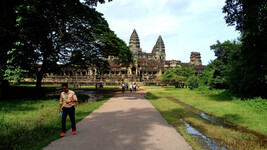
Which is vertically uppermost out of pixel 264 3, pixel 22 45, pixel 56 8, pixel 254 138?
pixel 56 8

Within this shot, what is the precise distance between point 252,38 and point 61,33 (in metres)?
15.8

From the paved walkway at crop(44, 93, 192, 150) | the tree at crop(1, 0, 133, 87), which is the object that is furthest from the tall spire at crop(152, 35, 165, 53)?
the paved walkway at crop(44, 93, 192, 150)

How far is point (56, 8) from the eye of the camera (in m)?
14.2

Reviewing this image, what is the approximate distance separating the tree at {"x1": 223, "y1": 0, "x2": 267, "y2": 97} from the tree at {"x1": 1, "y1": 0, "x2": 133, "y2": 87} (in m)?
11.4

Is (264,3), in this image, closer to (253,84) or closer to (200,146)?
(253,84)

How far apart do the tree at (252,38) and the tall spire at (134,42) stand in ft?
285

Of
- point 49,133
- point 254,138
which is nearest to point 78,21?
point 49,133

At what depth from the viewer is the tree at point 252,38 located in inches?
452

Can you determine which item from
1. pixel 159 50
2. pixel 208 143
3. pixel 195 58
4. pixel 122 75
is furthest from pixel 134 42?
pixel 208 143

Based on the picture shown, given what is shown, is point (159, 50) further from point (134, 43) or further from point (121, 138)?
point (121, 138)

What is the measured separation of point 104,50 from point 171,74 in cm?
2481

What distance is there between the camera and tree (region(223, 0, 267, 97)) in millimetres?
11484

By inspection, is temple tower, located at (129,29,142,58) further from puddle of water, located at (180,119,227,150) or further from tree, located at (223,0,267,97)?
puddle of water, located at (180,119,227,150)

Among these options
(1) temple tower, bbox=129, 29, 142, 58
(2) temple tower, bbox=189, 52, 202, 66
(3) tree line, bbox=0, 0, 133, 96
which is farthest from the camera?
(1) temple tower, bbox=129, 29, 142, 58
